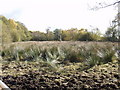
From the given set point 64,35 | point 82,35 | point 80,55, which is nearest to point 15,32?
point 64,35

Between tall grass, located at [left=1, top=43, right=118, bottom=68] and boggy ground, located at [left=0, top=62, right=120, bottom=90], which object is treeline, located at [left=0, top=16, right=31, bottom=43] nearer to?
tall grass, located at [left=1, top=43, right=118, bottom=68]

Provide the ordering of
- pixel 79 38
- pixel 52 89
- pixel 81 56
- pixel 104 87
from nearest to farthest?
1. pixel 104 87
2. pixel 52 89
3. pixel 81 56
4. pixel 79 38

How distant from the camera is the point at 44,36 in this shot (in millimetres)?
14094

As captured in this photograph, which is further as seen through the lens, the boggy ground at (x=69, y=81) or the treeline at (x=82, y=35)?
the treeline at (x=82, y=35)

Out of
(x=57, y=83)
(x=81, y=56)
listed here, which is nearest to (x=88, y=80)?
(x=57, y=83)

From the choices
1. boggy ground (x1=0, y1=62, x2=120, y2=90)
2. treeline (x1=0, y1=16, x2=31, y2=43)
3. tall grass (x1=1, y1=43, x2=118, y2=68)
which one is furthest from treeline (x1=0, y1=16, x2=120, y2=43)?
boggy ground (x1=0, y1=62, x2=120, y2=90)

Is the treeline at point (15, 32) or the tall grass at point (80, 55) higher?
the treeline at point (15, 32)

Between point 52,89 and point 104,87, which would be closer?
point 104,87

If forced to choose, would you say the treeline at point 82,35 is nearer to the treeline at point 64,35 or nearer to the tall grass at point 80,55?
the treeline at point 64,35

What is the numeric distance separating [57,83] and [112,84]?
953 millimetres

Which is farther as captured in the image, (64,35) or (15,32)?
(15,32)

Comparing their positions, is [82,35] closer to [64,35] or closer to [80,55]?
[64,35]

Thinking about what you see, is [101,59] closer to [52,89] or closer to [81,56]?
[81,56]

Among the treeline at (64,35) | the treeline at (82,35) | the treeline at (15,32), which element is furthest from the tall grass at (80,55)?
the treeline at (15,32)
